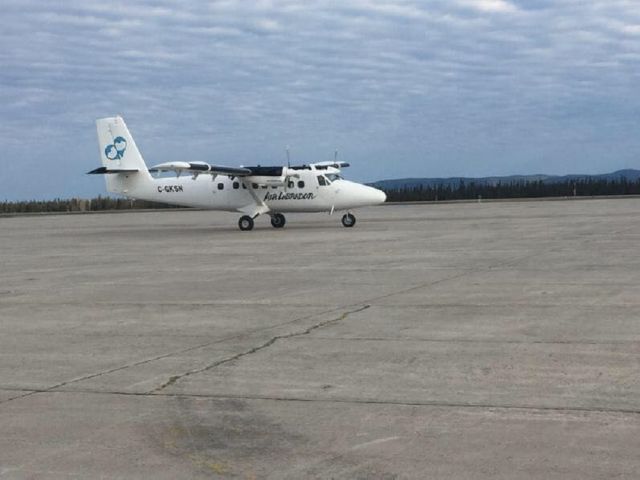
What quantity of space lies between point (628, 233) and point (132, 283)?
623 inches

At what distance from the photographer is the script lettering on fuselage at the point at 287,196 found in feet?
118

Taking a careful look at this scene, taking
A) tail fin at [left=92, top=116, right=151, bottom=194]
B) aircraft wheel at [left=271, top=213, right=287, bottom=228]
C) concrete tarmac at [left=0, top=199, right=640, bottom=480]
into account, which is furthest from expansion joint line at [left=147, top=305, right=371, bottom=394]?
tail fin at [left=92, top=116, right=151, bottom=194]

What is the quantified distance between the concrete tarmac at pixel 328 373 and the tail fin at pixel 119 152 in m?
20.5

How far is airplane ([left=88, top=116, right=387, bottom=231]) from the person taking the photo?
116ft

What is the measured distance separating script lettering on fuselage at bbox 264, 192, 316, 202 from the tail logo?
21.5ft

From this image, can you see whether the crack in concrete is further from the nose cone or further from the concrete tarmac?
the nose cone

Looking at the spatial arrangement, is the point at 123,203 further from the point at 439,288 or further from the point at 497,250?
the point at 439,288

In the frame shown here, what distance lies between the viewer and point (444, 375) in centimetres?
820

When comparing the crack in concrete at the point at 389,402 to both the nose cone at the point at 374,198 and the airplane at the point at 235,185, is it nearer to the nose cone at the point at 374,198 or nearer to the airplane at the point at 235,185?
the airplane at the point at 235,185

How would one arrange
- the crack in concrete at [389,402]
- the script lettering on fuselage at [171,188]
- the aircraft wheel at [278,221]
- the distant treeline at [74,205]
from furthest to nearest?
the distant treeline at [74,205] → the script lettering on fuselage at [171,188] → the aircraft wheel at [278,221] → the crack in concrete at [389,402]

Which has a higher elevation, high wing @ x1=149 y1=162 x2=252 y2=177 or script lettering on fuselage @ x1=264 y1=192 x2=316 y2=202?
high wing @ x1=149 y1=162 x2=252 y2=177

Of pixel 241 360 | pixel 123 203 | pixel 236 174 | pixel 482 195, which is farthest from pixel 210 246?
pixel 482 195

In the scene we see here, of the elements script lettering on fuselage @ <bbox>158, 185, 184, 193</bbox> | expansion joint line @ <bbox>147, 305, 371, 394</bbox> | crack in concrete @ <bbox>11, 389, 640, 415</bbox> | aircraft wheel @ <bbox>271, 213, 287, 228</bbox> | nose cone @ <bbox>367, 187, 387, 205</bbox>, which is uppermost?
script lettering on fuselage @ <bbox>158, 185, 184, 193</bbox>

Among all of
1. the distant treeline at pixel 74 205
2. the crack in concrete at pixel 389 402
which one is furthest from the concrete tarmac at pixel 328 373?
the distant treeline at pixel 74 205
